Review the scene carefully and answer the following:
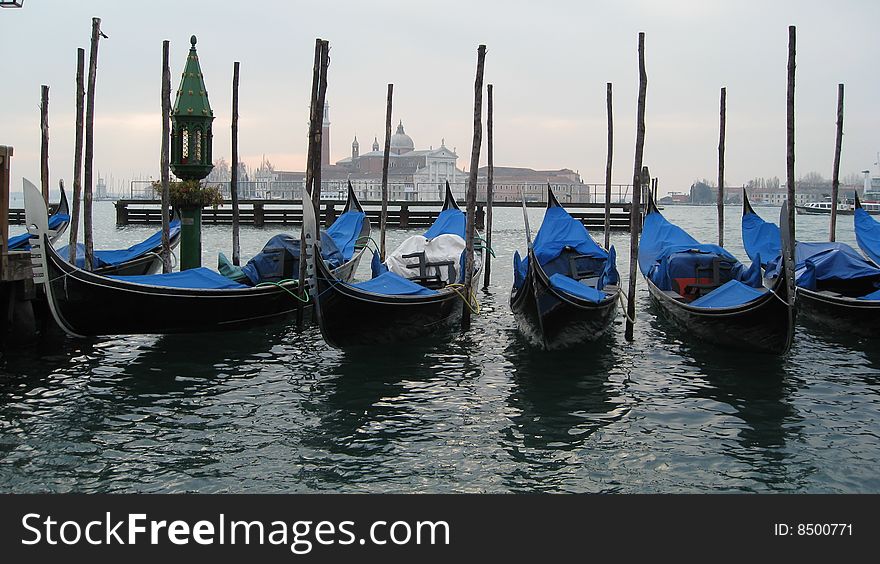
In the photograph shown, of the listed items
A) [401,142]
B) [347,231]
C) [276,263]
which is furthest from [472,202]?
[401,142]

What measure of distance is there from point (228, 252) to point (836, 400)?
39.3 feet

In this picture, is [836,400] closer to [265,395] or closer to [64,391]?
[265,395]

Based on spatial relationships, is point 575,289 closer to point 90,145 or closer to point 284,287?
point 284,287

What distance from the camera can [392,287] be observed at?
6180 mm

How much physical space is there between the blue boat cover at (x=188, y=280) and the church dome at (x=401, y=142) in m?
79.7

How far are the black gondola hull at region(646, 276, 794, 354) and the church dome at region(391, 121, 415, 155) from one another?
3148 inches

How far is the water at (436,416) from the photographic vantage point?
12.1ft

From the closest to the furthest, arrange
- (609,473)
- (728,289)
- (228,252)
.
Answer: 1. (609,473)
2. (728,289)
3. (228,252)

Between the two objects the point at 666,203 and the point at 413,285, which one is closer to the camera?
the point at 413,285

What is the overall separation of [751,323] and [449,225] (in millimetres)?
4019

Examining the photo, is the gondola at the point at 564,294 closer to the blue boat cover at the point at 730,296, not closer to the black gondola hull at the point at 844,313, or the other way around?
the blue boat cover at the point at 730,296
